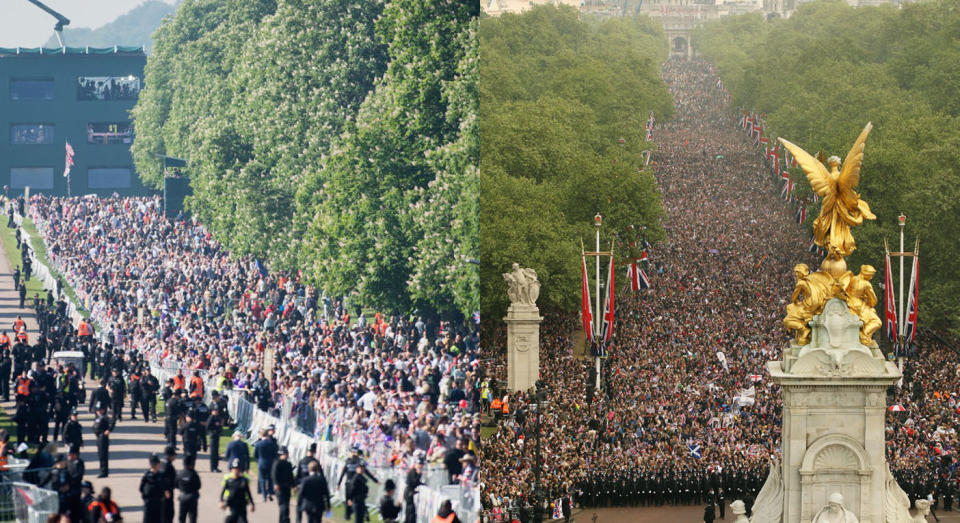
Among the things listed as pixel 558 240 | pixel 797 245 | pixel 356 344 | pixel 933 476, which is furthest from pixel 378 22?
pixel 797 245

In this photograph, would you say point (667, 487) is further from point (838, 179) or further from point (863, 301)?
point (838, 179)

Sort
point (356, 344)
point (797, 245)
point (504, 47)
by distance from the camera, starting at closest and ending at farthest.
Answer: point (356, 344) → point (797, 245) → point (504, 47)

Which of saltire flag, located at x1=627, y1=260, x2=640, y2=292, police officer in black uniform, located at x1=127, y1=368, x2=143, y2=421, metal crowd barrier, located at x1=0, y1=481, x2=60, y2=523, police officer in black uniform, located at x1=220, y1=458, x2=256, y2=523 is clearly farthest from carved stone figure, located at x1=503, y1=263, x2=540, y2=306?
metal crowd barrier, located at x1=0, y1=481, x2=60, y2=523

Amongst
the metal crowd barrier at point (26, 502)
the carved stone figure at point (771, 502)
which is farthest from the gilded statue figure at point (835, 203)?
the metal crowd barrier at point (26, 502)

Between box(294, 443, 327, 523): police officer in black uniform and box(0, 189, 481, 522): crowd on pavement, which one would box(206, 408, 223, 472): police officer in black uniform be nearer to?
box(0, 189, 481, 522): crowd on pavement

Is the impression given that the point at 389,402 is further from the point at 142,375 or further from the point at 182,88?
the point at 182,88

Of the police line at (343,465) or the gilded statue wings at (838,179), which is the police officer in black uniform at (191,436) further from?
the gilded statue wings at (838,179)

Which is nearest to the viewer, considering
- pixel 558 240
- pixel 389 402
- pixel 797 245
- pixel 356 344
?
pixel 389 402
